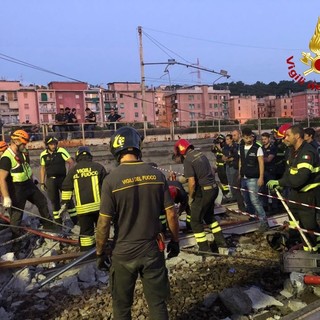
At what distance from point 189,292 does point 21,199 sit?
357 centimetres

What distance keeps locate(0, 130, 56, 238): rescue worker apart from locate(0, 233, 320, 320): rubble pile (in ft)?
3.11

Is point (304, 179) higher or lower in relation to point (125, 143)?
lower

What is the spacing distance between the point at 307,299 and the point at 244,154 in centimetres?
360

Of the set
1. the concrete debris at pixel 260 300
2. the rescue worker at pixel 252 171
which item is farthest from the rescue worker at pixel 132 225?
the rescue worker at pixel 252 171

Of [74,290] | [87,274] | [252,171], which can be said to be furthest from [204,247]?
[252,171]

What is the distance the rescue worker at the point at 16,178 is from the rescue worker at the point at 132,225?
12.4ft

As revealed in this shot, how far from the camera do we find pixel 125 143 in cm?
302

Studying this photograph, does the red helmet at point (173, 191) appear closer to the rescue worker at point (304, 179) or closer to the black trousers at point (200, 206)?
the black trousers at point (200, 206)

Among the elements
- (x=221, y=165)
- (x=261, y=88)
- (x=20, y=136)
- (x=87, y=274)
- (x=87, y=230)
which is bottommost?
(x=87, y=274)

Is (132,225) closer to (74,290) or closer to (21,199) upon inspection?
(74,290)

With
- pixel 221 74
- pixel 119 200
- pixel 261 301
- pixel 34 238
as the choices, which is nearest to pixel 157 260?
pixel 119 200

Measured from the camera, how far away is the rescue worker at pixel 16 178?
251 inches

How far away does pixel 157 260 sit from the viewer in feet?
9.93

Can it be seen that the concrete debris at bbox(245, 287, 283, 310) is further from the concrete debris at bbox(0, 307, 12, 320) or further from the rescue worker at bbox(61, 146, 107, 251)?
the concrete debris at bbox(0, 307, 12, 320)
